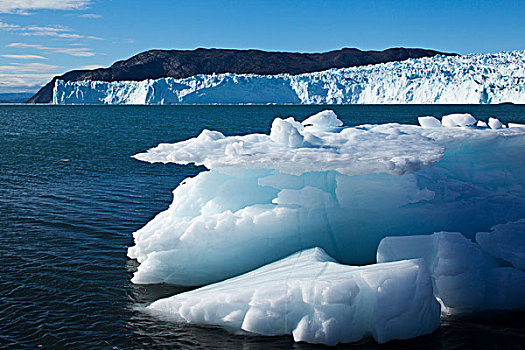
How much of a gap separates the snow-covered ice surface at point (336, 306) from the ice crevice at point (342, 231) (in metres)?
0.01

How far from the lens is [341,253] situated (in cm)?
575

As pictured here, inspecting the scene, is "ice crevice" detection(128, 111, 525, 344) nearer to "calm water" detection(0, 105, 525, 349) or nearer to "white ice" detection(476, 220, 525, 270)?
"white ice" detection(476, 220, 525, 270)

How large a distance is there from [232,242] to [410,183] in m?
2.30

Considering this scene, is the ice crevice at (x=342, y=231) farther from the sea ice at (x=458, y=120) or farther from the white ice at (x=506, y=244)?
the sea ice at (x=458, y=120)

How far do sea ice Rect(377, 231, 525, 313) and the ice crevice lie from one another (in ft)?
0.04

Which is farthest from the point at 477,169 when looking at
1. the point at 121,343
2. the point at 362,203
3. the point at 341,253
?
the point at 121,343

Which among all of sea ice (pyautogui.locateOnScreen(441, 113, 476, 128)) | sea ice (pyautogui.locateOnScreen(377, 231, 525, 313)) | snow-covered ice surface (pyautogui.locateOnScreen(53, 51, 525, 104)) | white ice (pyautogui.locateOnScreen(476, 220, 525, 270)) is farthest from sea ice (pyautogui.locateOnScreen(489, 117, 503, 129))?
snow-covered ice surface (pyautogui.locateOnScreen(53, 51, 525, 104))

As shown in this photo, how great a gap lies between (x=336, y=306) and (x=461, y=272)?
168 centimetres

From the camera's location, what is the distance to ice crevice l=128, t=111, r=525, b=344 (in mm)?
4574

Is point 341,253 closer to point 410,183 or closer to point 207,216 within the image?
point 410,183

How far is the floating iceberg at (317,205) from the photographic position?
577 centimetres

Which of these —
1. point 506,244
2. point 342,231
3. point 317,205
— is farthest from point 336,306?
point 506,244

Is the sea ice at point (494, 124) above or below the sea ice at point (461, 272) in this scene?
above

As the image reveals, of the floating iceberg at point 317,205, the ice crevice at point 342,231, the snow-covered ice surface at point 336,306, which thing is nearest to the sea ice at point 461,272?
the ice crevice at point 342,231
